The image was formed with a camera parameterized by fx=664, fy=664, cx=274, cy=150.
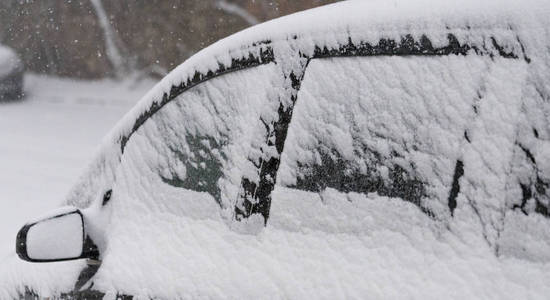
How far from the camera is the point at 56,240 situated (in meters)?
2.05

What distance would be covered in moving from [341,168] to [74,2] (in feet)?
41.1

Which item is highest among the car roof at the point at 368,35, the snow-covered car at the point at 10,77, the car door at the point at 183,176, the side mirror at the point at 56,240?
the snow-covered car at the point at 10,77

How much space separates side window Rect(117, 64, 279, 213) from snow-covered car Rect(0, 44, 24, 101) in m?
10.6

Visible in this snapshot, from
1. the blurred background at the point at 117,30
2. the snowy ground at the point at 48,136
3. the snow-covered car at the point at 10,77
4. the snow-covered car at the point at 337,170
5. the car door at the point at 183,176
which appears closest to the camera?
the snow-covered car at the point at 337,170

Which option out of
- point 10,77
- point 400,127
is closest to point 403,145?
point 400,127

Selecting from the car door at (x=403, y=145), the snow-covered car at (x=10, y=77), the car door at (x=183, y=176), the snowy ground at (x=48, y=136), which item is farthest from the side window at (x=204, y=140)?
the snow-covered car at (x=10, y=77)

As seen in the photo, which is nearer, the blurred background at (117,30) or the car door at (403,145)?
the car door at (403,145)

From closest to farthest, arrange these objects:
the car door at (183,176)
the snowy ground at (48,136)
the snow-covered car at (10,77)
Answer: the car door at (183,176), the snowy ground at (48,136), the snow-covered car at (10,77)

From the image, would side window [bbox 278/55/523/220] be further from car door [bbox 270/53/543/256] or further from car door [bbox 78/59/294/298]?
car door [bbox 78/59/294/298]

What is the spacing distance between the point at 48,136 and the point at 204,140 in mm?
7986

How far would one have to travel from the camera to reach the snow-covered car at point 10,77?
38.9ft

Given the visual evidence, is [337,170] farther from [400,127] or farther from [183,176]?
[183,176]

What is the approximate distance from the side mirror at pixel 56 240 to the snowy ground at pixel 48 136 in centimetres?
206

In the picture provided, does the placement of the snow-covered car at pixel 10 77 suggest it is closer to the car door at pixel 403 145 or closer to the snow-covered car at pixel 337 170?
the snow-covered car at pixel 337 170
